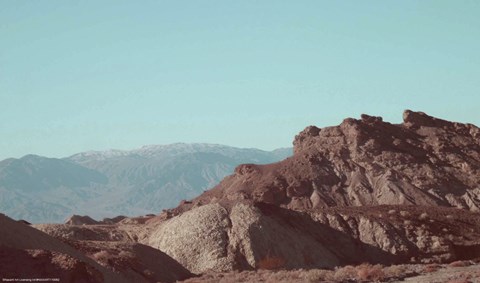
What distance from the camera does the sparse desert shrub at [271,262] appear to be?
49.0 metres

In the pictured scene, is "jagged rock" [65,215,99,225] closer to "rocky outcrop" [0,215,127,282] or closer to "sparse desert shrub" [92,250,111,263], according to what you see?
"sparse desert shrub" [92,250,111,263]

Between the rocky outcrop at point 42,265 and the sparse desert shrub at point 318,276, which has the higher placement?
the rocky outcrop at point 42,265

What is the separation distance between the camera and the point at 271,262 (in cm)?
4931

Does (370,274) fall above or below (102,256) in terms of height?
below

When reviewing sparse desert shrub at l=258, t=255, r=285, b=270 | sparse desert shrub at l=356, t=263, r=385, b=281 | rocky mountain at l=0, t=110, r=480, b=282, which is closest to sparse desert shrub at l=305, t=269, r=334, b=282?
rocky mountain at l=0, t=110, r=480, b=282

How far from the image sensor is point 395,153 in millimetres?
89250

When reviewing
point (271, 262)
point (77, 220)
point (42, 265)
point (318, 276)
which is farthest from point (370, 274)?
point (77, 220)

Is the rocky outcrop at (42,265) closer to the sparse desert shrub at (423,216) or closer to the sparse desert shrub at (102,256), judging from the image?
the sparse desert shrub at (102,256)

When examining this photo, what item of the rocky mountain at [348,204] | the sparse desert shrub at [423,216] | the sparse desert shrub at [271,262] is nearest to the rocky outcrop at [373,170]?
the rocky mountain at [348,204]

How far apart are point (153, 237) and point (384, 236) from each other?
1937cm

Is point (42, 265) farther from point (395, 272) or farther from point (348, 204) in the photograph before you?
point (348, 204)

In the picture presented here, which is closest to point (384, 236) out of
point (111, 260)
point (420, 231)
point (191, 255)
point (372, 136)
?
point (420, 231)

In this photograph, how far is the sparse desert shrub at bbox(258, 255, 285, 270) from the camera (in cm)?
4903

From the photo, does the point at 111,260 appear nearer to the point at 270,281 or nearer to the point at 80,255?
the point at 80,255
